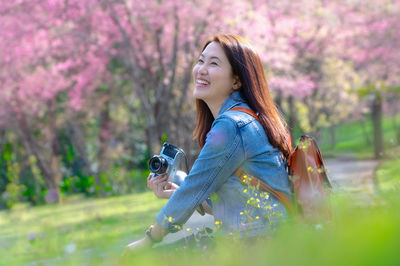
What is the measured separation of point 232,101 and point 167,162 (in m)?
0.42

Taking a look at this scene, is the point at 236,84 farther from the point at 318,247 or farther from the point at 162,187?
the point at 318,247

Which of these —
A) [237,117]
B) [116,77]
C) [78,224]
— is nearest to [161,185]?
[237,117]

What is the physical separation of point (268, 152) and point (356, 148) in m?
29.7

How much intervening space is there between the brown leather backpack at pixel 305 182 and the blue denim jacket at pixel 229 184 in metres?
0.03

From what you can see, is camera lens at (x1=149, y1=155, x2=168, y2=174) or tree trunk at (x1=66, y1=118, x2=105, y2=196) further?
tree trunk at (x1=66, y1=118, x2=105, y2=196)

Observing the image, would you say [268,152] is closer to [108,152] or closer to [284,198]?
[284,198]

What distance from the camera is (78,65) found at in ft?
50.5

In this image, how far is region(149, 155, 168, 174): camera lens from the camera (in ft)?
8.37

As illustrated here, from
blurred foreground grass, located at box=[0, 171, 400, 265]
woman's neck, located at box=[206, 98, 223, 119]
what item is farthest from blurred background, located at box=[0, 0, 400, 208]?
blurred foreground grass, located at box=[0, 171, 400, 265]

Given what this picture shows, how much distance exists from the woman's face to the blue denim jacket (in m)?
0.35

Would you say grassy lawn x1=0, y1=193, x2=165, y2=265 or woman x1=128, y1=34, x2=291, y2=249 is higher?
woman x1=128, y1=34, x2=291, y2=249

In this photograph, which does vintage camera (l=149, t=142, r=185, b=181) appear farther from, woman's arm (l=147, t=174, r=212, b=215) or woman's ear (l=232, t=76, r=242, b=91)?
woman's ear (l=232, t=76, r=242, b=91)

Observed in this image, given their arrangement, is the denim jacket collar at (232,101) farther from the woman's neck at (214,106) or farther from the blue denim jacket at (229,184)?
the blue denim jacket at (229,184)

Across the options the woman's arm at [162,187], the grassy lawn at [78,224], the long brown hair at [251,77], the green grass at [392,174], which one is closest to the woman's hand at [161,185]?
the woman's arm at [162,187]
